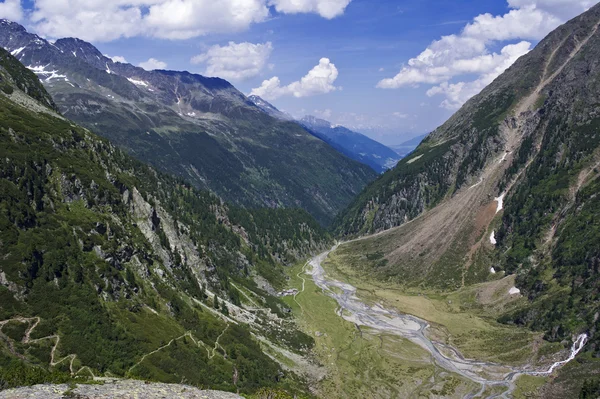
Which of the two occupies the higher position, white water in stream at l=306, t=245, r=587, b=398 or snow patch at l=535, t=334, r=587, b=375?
snow patch at l=535, t=334, r=587, b=375

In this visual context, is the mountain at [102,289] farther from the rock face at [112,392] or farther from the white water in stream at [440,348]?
the white water in stream at [440,348]

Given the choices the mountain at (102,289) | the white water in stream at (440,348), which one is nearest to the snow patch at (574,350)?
the white water in stream at (440,348)

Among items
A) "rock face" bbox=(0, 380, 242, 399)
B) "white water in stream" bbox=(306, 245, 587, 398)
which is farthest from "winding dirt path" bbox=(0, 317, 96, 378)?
"white water in stream" bbox=(306, 245, 587, 398)

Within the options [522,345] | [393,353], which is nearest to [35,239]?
[393,353]

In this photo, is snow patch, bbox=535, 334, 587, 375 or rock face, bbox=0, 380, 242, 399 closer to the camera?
rock face, bbox=0, 380, 242, 399

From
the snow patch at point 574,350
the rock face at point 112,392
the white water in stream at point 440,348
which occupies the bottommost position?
the white water in stream at point 440,348

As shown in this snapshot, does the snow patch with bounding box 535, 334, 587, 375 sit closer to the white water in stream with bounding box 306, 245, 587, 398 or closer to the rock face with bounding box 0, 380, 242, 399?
the white water in stream with bounding box 306, 245, 587, 398

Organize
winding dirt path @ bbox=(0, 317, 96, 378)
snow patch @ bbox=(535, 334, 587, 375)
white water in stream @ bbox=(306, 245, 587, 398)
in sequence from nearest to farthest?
winding dirt path @ bbox=(0, 317, 96, 378)
white water in stream @ bbox=(306, 245, 587, 398)
snow patch @ bbox=(535, 334, 587, 375)
